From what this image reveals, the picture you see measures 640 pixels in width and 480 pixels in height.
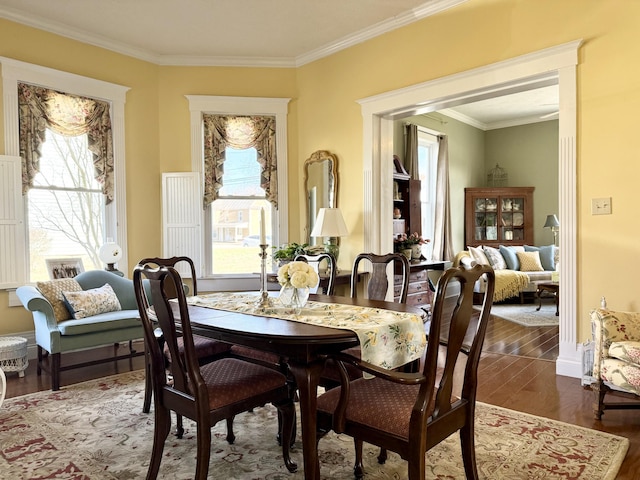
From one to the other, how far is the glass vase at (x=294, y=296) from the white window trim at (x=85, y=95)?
3276 mm

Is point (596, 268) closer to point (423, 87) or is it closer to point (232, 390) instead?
point (423, 87)

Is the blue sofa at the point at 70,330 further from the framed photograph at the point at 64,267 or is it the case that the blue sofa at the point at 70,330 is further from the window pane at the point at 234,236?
the window pane at the point at 234,236

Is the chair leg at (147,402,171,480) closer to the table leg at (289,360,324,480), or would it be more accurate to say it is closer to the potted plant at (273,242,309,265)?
the table leg at (289,360,324,480)

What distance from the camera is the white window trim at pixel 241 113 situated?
5430 mm

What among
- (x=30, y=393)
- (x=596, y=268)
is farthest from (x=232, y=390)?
(x=596, y=268)

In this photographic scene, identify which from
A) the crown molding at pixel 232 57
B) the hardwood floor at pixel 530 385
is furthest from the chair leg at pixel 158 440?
the crown molding at pixel 232 57

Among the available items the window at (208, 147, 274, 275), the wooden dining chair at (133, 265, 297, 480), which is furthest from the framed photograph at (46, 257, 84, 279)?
the wooden dining chair at (133, 265, 297, 480)

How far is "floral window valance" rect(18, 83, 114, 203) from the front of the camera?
4.45 metres

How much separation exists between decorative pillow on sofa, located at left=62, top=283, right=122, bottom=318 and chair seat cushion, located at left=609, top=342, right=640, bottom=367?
3789 millimetres

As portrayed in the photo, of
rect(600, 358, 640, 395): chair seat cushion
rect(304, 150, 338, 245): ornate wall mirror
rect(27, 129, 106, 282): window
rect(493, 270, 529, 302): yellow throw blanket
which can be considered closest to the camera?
rect(600, 358, 640, 395): chair seat cushion

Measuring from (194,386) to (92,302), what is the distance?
8.01 feet

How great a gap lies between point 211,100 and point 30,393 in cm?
348

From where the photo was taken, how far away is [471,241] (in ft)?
28.0

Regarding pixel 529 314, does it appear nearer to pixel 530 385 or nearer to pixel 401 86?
pixel 530 385
